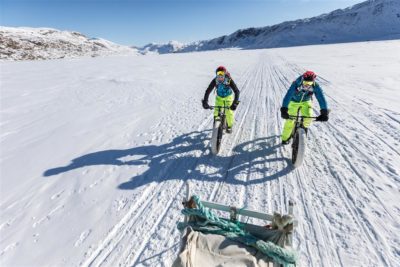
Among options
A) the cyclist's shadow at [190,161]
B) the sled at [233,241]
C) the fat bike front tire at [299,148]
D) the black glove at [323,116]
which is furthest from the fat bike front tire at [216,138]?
the sled at [233,241]

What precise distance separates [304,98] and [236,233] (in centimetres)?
452

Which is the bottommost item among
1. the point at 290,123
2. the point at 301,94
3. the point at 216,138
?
the point at 216,138

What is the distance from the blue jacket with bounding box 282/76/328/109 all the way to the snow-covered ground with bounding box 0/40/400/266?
127 cm

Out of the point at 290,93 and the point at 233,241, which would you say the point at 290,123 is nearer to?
the point at 290,93

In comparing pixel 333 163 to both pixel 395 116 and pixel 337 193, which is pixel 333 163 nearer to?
pixel 337 193

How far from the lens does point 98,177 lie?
6629mm

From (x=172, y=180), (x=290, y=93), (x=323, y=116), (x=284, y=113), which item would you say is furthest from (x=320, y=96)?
(x=172, y=180)

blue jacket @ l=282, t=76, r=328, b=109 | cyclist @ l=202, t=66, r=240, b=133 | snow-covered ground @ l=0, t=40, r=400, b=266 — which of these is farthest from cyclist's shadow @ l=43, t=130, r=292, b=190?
blue jacket @ l=282, t=76, r=328, b=109

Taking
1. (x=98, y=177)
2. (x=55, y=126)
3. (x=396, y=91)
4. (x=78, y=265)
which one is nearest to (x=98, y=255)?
Answer: (x=78, y=265)

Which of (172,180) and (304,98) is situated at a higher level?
(304,98)

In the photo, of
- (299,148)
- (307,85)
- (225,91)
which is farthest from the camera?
(225,91)

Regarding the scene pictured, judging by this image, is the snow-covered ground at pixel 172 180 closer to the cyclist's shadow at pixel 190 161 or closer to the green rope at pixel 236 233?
the cyclist's shadow at pixel 190 161

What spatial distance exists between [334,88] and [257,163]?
972cm

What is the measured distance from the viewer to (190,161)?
271 inches
